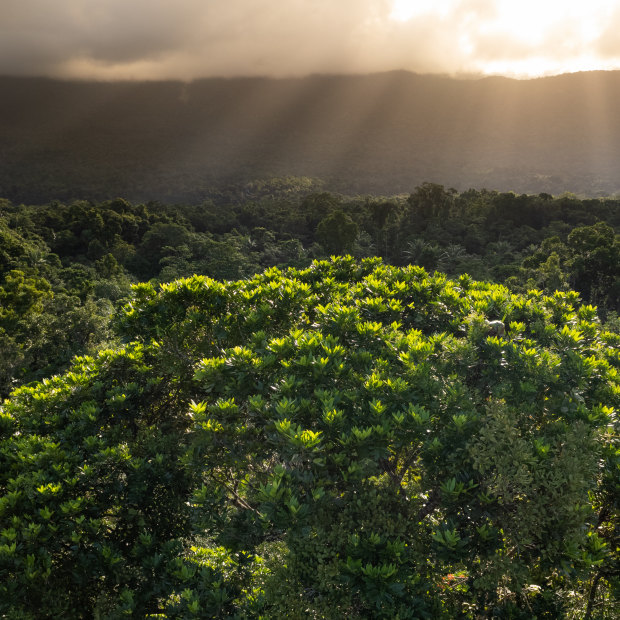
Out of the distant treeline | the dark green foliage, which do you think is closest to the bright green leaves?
the dark green foliage

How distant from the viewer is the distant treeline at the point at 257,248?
21.2 meters

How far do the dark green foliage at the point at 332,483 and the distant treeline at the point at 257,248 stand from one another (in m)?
15.9

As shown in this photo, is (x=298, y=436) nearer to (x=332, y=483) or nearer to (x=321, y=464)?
(x=321, y=464)

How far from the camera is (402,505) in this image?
4715mm

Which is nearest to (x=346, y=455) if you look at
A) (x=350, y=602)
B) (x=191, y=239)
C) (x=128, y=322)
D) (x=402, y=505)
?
(x=402, y=505)

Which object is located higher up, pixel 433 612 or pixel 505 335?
pixel 505 335

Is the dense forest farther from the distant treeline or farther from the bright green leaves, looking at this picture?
the distant treeline

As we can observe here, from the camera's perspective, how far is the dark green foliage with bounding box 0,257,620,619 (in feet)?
13.8

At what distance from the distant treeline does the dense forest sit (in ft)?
50.1

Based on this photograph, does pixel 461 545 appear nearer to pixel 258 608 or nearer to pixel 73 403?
pixel 258 608

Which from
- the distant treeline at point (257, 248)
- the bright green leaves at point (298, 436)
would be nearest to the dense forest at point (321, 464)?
the bright green leaves at point (298, 436)

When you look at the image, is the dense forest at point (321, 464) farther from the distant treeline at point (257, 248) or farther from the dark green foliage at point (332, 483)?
the distant treeline at point (257, 248)

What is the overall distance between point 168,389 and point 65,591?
9.56ft

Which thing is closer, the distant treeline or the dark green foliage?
the dark green foliage
